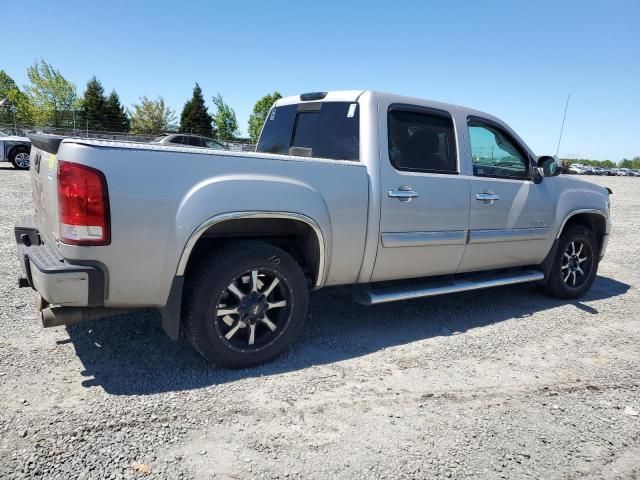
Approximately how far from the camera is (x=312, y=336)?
3883 mm

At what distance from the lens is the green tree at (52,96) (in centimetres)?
5178

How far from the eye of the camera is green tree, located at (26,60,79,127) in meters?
51.8

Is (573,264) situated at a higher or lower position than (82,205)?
lower

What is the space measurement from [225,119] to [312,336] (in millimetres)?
55647

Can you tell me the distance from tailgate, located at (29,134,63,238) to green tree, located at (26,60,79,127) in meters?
56.2

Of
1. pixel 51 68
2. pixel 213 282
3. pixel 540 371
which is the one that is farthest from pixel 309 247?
pixel 51 68

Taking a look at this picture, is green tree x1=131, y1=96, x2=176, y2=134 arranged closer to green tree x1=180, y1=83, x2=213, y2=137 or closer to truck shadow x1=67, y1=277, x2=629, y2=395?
green tree x1=180, y1=83, x2=213, y2=137

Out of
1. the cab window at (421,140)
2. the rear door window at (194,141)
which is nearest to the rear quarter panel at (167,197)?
the cab window at (421,140)

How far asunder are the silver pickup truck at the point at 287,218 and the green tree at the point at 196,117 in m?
56.3

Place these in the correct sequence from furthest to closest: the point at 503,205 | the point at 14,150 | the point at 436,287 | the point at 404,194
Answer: the point at 14,150 → the point at 503,205 → the point at 436,287 → the point at 404,194

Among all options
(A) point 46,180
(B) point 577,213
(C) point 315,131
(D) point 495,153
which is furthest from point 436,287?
(A) point 46,180

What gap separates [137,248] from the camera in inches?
106

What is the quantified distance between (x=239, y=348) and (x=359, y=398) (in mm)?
881

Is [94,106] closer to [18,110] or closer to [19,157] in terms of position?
[18,110]
